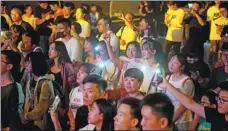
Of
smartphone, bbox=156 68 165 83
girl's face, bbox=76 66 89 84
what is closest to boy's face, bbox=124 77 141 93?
smartphone, bbox=156 68 165 83

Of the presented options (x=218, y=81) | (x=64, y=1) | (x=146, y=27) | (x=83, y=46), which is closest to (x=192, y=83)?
(x=218, y=81)

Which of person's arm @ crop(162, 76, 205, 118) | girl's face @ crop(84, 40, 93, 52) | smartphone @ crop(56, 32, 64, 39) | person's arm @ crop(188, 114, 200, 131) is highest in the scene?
smartphone @ crop(56, 32, 64, 39)

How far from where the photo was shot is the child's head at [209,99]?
2.19 metres

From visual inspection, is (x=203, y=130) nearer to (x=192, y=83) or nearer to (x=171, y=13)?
(x=192, y=83)

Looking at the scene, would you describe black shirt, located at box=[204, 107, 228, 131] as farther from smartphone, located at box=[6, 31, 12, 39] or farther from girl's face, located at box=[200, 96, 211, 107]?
smartphone, located at box=[6, 31, 12, 39]

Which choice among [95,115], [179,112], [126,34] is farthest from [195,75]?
[95,115]

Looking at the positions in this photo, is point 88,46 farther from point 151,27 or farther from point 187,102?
point 187,102

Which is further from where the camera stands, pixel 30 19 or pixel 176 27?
pixel 30 19

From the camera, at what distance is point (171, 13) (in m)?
2.24

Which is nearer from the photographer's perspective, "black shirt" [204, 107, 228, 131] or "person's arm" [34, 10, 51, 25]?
"black shirt" [204, 107, 228, 131]

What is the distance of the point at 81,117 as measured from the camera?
7.58ft

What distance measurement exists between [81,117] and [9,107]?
41cm

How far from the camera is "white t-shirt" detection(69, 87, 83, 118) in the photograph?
7.57 feet

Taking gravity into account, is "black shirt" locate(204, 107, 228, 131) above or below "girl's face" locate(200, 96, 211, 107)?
below
